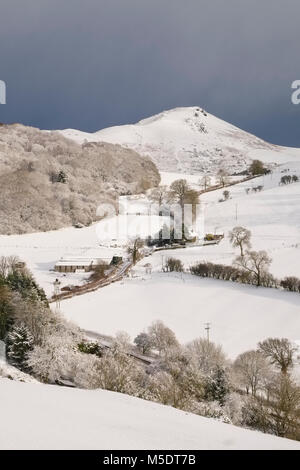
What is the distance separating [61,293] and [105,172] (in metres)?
46.9

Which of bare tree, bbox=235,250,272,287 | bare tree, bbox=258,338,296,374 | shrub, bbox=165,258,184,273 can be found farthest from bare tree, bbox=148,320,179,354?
shrub, bbox=165,258,184,273

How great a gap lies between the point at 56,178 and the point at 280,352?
53.6 meters

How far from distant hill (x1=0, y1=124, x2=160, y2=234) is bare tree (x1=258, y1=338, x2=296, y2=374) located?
40.1m

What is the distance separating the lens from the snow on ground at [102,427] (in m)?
5.07

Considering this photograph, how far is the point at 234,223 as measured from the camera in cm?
4638

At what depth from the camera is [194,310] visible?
76.0 ft

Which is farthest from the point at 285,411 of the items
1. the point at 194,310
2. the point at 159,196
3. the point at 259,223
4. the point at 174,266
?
the point at 159,196

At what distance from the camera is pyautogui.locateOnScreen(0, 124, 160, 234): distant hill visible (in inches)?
2042

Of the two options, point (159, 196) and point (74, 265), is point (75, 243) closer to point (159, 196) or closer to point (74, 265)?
point (74, 265)

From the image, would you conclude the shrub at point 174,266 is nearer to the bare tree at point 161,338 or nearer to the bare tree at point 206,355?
the bare tree at point 161,338

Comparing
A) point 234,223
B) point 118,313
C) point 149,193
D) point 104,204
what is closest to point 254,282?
point 118,313

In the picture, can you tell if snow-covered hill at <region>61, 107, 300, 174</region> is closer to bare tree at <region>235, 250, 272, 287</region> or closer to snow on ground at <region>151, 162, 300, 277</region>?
snow on ground at <region>151, 162, 300, 277</region>

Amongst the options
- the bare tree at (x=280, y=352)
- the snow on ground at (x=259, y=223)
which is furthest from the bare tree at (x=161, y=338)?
the snow on ground at (x=259, y=223)
